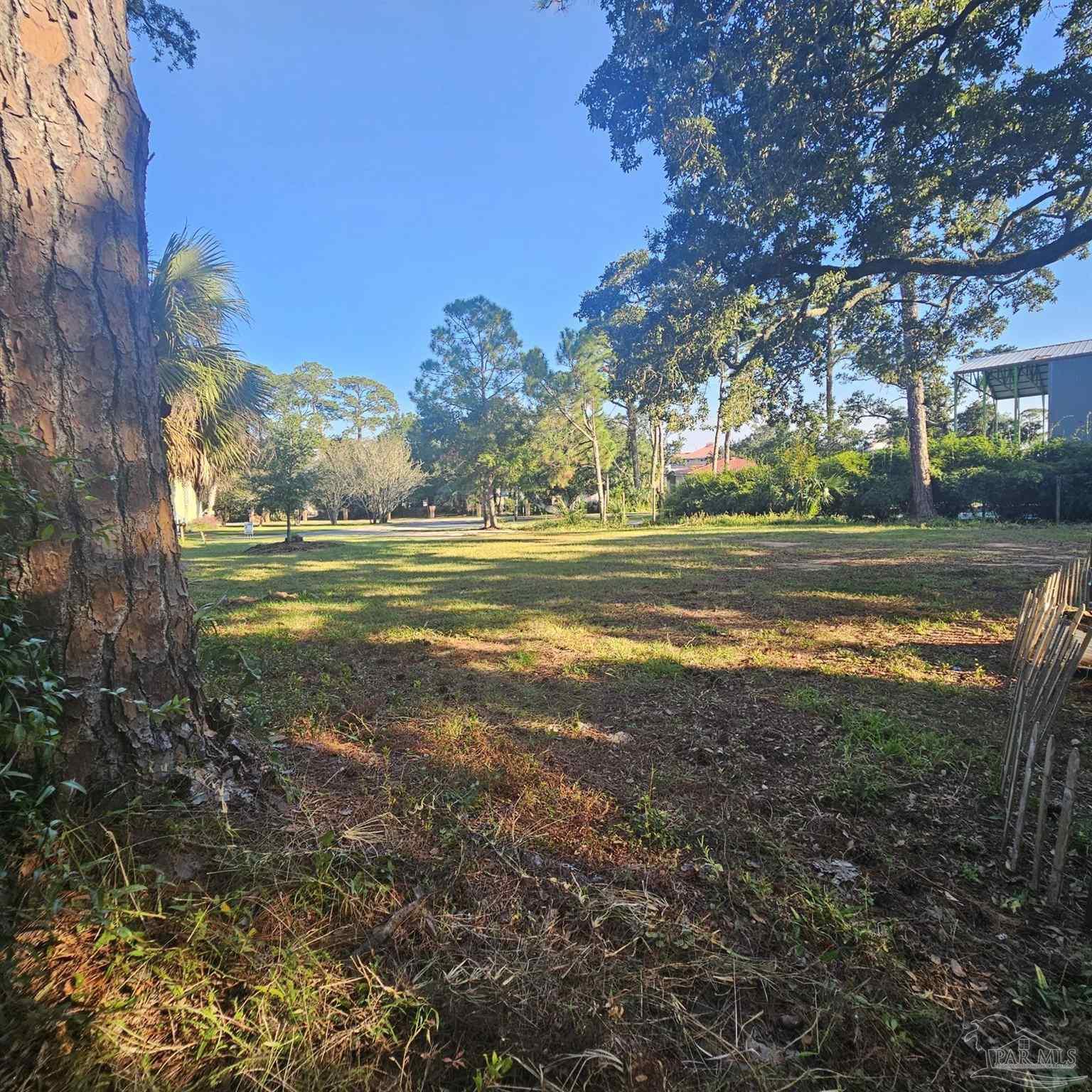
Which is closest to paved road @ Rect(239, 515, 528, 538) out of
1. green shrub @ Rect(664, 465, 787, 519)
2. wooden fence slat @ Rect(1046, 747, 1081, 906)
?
green shrub @ Rect(664, 465, 787, 519)

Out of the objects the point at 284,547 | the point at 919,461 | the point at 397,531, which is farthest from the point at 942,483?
the point at 397,531

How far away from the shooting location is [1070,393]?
26406 mm

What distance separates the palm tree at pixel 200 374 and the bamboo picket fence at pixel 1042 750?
995 centimetres

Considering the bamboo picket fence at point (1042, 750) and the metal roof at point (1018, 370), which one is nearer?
the bamboo picket fence at point (1042, 750)

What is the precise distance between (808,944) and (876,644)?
3.84 metres

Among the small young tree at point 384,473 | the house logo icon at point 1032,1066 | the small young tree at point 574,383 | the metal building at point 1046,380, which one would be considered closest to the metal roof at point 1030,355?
the metal building at point 1046,380

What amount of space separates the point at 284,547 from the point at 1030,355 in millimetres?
37033

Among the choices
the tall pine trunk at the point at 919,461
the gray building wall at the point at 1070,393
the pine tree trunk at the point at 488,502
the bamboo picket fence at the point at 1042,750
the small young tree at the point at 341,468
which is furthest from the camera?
the small young tree at the point at 341,468

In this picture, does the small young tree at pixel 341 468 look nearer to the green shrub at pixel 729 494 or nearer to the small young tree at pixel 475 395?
the small young tree at pixel 475 395

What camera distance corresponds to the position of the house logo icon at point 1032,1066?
1.13 m

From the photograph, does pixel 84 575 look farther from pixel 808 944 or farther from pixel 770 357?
pixel 770 357

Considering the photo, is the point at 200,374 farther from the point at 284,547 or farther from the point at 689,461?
the point at 689,461

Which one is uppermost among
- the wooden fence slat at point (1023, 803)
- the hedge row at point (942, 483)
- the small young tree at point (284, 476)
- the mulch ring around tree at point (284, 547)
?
the small young tree at point (284, 476)

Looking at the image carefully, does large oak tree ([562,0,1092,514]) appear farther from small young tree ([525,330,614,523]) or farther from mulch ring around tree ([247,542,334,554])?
small young tree ([525,330,614,523])
